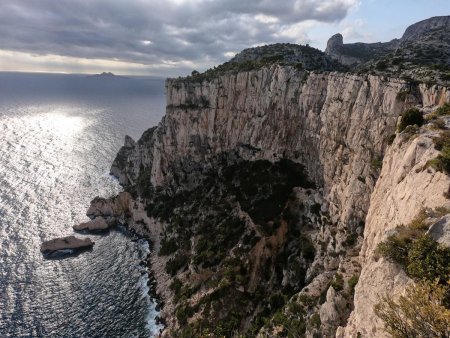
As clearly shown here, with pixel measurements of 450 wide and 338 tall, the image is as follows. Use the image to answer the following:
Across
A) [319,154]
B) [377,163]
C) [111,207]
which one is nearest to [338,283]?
[377,163]

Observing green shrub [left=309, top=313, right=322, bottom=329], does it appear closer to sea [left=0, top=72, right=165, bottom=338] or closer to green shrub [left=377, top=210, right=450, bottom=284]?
green shrub [left=377, top=210, right=450, bottom=284]

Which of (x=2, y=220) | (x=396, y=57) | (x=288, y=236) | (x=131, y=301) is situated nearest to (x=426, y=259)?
(x=288, y=236)

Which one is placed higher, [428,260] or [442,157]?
[442,157]

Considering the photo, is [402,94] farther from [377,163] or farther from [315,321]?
[315,321]

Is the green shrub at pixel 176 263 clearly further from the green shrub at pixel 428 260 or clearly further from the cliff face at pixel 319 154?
the green shrub at pixel 428 260

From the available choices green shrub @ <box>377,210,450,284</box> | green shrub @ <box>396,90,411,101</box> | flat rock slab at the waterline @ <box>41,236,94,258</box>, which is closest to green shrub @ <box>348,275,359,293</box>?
green shrub @ <box>377,210,450,284</box>
